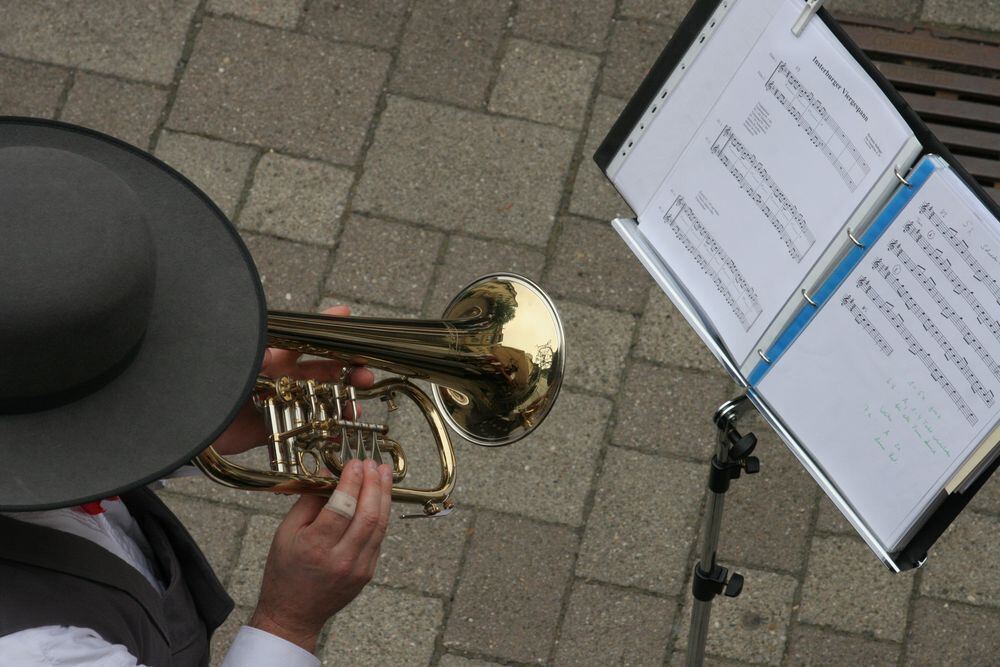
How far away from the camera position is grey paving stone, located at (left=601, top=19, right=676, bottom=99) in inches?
139

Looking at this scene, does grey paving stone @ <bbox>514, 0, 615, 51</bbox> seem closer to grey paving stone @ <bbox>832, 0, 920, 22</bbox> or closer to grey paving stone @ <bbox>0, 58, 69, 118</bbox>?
grey paving stone @ <bbox>832, 0, 920, 22</bbox>

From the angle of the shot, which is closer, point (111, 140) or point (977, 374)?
point (977, 374)

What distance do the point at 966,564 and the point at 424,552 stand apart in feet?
4.63

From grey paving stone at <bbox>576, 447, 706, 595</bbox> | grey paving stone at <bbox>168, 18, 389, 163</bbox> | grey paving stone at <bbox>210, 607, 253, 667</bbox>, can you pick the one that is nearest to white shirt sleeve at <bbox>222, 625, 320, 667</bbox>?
grey paving stone at <bbox>210, 607, 253, 667</bbox>

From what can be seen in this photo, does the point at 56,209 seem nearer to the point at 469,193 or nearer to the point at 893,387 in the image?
the point at 893,387

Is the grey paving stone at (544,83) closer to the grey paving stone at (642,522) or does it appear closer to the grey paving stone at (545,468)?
the grey paving stone at (545,468)

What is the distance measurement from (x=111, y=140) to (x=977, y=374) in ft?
4.45

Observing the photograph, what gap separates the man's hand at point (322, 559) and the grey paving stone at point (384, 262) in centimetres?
138

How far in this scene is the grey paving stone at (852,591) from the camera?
9.29 ft

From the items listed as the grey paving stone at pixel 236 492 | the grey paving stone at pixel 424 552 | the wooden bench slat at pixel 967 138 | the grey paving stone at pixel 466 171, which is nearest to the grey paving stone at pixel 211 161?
the grey paving stone at pixel 466 171

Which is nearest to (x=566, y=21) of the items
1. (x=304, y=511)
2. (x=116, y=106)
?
(x=116, y=106)

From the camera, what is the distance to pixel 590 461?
304 centimetres

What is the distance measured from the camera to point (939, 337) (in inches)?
65.0

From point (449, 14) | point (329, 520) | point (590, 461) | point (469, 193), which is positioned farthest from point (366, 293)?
point (329, 520)
